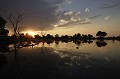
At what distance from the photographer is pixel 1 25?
9575 cm

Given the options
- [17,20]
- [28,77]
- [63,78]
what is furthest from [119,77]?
[17,20]

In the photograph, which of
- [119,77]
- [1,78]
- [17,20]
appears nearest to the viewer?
[1,78]

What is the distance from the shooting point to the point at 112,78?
16.0m

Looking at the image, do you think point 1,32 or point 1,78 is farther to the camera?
point 1,32

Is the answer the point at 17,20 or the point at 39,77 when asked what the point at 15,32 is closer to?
the point at 17,20

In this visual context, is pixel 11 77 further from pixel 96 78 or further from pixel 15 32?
pixel 15 32

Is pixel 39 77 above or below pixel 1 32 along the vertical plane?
below

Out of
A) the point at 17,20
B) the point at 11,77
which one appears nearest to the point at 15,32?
the point at 17,20

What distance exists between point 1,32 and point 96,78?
8710 cm

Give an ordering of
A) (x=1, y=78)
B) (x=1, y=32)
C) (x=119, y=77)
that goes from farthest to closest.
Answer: (x=1, y=32), (x=119, y=77), (x=1, y=78)

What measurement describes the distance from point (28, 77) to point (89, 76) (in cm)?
603

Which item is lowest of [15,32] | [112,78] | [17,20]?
[112,78]

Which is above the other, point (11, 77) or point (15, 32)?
point (15, 32)

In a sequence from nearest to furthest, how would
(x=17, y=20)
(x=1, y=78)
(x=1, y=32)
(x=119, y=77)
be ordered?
(x=1, y=78)
(x=119, y=77)
(x=17, y=20)
(x=1, y=32)
